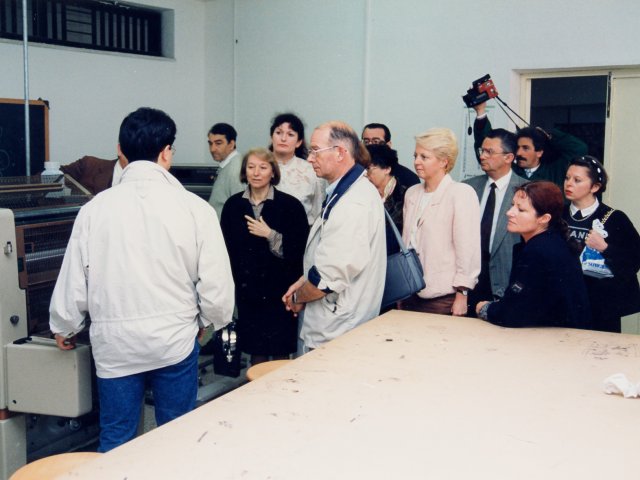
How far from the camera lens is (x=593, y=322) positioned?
10.3ft

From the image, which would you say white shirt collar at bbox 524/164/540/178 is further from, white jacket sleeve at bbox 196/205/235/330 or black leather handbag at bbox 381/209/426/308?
white jacket sleeve at bbox 196/205/235/330

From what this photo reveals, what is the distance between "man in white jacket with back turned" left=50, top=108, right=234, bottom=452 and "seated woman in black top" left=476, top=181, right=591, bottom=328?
1065mm

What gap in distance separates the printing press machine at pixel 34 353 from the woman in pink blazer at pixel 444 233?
4.79 ft

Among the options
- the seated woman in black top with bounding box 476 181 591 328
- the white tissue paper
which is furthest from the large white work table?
the seated woman in black top with bounding box 476 181 591 328

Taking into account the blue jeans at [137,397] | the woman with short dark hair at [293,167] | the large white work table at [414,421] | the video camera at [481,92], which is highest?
the video camera at [481,92]

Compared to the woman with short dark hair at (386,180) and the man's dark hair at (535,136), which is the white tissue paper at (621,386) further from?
the man's dark hair at (535,136)

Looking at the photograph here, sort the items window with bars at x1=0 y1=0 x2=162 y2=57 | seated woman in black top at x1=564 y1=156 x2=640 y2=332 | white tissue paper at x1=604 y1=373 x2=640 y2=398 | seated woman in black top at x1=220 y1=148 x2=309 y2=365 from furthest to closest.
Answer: window with bars at x1=0 y1=0 x2=162 y2=57
seated woman in black top at x1=220 y1=148 x2=309 y2=365
seated woman in black top at x1=564 y1=156 x2=640 y2=332
white tissue paper at x1=604 y1=373 x2=640 y2=398

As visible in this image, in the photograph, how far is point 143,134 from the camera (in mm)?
2230

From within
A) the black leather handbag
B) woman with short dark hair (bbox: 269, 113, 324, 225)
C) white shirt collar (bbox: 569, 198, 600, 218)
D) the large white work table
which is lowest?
the large white work table

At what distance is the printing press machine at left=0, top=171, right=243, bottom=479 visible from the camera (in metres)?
2.39

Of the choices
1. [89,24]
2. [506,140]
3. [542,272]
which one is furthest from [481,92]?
[89,24]

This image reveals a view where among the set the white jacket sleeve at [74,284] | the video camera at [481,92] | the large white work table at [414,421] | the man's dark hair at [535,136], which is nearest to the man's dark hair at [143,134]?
the white jacket sleeve at [74,284]

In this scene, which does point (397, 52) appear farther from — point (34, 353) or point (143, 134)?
point (34, 353)

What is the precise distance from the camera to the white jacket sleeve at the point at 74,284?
2.20 metres
